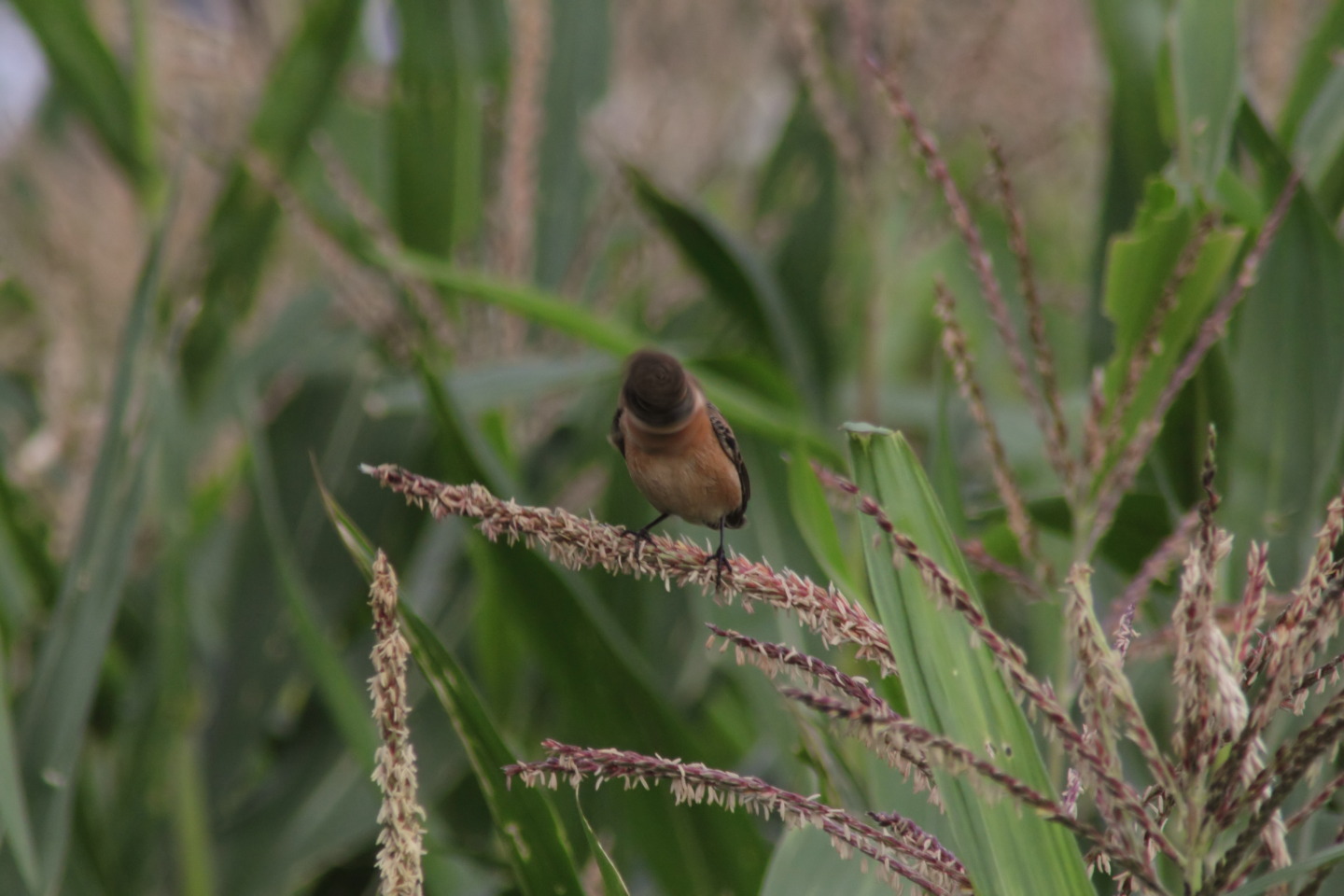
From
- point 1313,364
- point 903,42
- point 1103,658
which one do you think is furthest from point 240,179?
point 1103,658

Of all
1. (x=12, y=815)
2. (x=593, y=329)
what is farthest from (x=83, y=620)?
(x=593, y=329)

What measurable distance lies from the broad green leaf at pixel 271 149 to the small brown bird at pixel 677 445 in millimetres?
1025

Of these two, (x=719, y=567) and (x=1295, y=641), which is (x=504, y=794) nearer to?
(x=719, y=567)

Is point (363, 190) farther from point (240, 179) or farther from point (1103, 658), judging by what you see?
point (1103, 658)

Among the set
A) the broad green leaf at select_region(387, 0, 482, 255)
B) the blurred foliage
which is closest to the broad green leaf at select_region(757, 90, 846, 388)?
the blurred foliage

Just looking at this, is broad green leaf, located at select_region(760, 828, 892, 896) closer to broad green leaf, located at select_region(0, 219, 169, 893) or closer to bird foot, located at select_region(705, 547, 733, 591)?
bird foot, located at select_region(705, 547, 733, 591)

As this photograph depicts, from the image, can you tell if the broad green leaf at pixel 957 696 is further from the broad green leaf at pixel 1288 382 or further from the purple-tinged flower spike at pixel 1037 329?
the broad green leaf at pixel 1288 382

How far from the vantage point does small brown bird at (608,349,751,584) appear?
80cm

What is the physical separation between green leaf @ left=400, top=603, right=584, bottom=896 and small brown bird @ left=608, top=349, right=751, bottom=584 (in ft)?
0.52

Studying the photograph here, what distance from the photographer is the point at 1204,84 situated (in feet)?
3.65

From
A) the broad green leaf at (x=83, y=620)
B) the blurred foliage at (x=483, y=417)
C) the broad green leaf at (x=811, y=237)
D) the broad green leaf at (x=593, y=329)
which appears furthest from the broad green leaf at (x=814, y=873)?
the broad green leaf at (x=811, y=237)

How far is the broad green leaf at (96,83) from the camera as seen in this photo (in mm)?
1700

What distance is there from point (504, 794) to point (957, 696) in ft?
1.19

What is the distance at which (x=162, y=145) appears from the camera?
2547 mm
